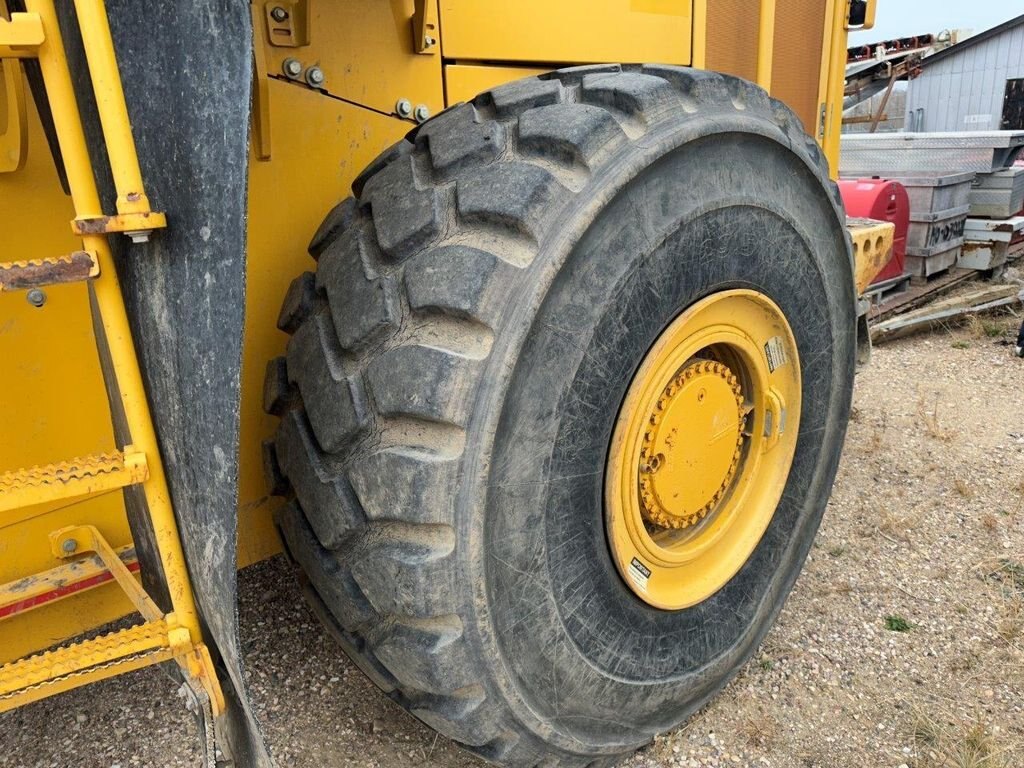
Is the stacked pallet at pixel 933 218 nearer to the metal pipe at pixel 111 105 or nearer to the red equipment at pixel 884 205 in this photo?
the red equipment at pixel 884 205

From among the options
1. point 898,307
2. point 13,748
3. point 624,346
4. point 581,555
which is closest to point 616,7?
point 624,346

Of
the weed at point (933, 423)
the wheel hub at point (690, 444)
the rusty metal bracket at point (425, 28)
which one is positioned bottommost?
the weed at point (933, 423)

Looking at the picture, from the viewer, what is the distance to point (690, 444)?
6.23ft

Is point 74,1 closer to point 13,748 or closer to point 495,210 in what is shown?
point 495,210

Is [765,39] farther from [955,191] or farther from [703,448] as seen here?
[955,191]

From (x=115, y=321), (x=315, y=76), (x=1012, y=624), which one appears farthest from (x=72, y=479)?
(x=1012, y=624)

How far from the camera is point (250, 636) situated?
2.46 meters

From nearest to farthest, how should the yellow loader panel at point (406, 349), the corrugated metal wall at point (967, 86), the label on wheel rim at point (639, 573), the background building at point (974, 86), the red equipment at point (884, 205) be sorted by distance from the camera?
the yellow loader panel at point (406, 349) < the label on wheel rim at point (639, 573) < the red equipment at point (884, 205) < the background building at point (974, 86) < the corrugated metal wall at point (967, 86)

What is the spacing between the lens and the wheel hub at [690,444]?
5.98 ft

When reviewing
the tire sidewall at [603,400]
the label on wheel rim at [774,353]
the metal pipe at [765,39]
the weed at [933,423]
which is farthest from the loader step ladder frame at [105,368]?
the weed at [933,423]

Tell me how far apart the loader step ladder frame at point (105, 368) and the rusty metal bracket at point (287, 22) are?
0.64 metres

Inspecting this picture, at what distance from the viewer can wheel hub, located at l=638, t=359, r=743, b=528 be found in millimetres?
1821

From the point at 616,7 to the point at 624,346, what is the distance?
1.19 metres

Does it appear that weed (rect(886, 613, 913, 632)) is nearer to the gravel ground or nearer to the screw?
the gravel ground
